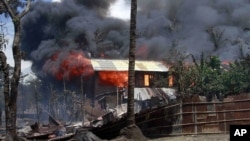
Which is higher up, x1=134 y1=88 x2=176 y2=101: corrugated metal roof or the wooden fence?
x1=134 y1=88 x2=176 y2=101: corrugated metal roof

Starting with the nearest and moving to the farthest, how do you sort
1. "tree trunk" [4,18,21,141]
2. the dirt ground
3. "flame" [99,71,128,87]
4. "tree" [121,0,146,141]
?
"tree trunk" [4,18,21,141] < the dirt ground < "tree" [121,0,146,141] < "flame" [99,71,128,87]

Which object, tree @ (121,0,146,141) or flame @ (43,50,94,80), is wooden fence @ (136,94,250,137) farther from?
flame @ (43,50,94,80)

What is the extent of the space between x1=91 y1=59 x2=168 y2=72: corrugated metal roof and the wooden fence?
98.2ft

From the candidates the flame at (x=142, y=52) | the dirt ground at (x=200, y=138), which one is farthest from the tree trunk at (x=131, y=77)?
the flame at (x=142, y=52)

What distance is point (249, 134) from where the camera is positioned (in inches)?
259

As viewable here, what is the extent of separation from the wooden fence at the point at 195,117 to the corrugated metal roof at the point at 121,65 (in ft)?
98.2

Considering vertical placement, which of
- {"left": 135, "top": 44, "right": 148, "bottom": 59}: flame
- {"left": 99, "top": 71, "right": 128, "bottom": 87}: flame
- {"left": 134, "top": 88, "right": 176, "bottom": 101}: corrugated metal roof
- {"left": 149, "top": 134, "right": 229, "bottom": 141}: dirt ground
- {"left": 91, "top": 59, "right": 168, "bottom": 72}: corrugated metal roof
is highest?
{"left": 135, "top": 44, "right": 148, "bottom": 59}: flame

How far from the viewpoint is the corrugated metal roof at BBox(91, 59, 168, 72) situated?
5055 cm

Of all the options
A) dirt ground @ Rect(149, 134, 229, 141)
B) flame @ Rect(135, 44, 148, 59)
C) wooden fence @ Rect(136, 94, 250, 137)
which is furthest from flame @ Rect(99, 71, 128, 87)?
dirt ground @ Rect(149, 134, 229, 141)

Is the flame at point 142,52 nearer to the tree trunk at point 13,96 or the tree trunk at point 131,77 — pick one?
the tree trunk at point 131,77

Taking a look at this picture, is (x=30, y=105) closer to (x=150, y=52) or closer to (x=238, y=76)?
(x=150, y=52)

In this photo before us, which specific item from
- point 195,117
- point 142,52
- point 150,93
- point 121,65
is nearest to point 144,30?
point 142,52

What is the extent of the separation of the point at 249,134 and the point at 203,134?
526 inches

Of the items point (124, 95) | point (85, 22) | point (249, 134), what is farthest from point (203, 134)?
point (85, 22)
